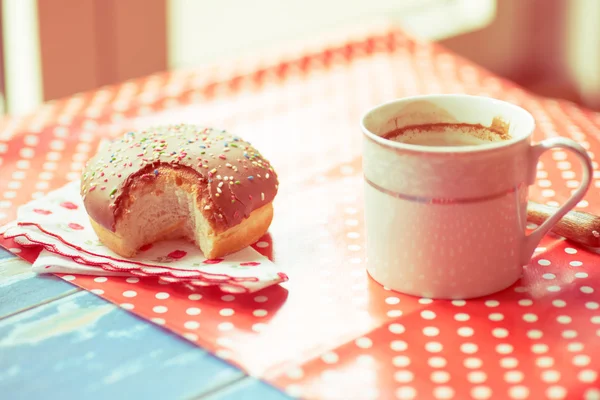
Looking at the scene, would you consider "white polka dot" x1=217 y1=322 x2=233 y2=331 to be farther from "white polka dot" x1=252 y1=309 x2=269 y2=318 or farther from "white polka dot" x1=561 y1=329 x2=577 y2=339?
"white polka dot" x1=561 y1=329 x2=577 y2=339

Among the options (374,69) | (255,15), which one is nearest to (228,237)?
(374,69)

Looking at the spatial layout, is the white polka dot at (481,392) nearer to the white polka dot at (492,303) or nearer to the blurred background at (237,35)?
the white polka dot at (492,303)

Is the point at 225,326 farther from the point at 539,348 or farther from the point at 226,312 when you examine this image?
the point at 539,348

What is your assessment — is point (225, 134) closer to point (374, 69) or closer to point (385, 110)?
point (385, 110)

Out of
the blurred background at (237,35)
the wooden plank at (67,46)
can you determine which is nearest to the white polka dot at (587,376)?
the blurred background at (237,35)

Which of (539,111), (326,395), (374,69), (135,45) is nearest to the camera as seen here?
(326,395)
